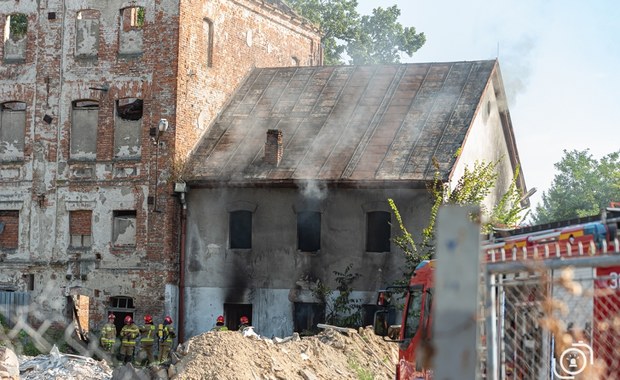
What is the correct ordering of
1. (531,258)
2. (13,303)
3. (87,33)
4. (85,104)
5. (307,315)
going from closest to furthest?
1. (531,258)
2. (307,315)
3. (13,303)
4. (85,104)
5. (87,33)

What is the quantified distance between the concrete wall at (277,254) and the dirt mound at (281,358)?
17.8 ft

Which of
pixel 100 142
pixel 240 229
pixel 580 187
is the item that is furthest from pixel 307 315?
pixel 580 187

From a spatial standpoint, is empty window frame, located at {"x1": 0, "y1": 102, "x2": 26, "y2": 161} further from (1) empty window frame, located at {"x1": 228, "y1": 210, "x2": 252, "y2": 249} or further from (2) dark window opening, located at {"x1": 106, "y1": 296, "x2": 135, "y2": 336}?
(1) empty window frame, located at {"x1": 228, "y1": 210, "x2": 252, "y2": 249}

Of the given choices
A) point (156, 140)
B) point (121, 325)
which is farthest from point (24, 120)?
point (121, 325)

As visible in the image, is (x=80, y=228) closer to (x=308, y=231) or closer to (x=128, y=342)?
(x=128, y=342)

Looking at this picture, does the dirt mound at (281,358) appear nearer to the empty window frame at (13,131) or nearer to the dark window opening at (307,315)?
the dark window opening at (307,315)

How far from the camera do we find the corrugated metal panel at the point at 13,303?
3020 centimetres

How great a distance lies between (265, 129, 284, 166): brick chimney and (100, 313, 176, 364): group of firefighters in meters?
5.41

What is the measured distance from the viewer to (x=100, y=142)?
1210 inches

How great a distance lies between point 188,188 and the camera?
29.8m

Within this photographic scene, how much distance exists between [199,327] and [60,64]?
364 inches

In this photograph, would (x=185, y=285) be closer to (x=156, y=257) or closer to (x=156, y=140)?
(x=156, y=257)

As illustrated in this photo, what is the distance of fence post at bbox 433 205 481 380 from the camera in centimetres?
511

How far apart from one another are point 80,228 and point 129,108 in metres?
3.91
